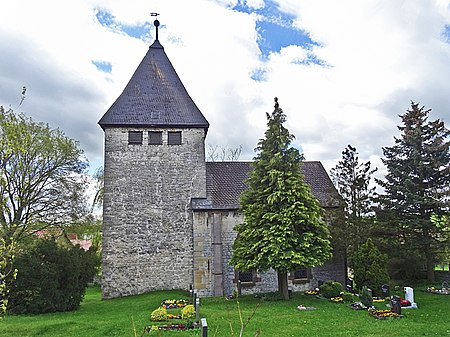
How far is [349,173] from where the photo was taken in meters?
20.3

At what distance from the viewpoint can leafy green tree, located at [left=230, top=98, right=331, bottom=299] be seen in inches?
648

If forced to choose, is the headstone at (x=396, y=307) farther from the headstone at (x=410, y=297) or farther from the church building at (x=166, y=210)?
the church building at (x=166, y=210)

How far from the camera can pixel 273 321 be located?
40.8 ft

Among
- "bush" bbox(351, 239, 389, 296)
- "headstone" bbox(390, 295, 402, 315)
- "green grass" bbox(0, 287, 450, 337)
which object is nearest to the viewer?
"green grass" bbox(0, 287, 450, 337)

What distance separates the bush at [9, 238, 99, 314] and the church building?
3.39 metres

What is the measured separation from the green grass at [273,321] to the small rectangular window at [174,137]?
8.98m

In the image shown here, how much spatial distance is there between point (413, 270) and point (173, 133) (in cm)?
1478

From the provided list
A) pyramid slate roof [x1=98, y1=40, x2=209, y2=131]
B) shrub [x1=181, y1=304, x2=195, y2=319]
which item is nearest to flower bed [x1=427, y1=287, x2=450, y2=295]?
shrub [x1=181, y1=304, x2=195, y2=319]

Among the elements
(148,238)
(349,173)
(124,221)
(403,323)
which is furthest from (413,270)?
(124,221)

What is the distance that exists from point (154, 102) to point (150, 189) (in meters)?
5.07

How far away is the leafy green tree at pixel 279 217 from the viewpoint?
1645cm

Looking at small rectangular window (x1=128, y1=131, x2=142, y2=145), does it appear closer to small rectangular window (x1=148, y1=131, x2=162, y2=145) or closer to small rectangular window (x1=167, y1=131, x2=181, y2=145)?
small rectangular window (x1=148, y1=131, x2=162, y2=145)

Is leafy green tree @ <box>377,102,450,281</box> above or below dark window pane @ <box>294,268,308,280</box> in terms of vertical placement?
above

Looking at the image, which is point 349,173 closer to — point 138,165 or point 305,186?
point 305,186
